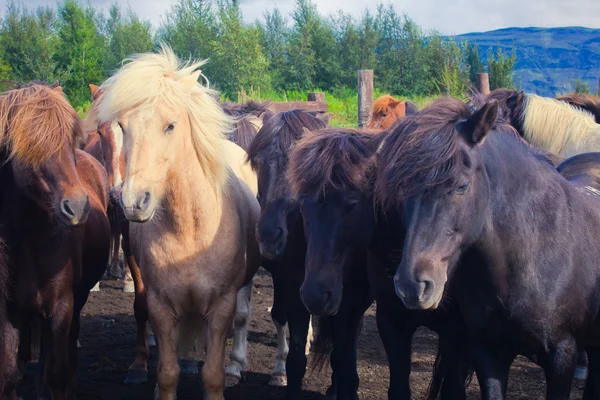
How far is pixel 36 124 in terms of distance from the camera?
429 cm

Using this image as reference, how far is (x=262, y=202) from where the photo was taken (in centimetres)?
475

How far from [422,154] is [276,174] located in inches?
65.1

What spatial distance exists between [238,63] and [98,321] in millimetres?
20111

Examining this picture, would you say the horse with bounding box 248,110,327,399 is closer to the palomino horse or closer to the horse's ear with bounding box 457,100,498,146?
the palomino horse

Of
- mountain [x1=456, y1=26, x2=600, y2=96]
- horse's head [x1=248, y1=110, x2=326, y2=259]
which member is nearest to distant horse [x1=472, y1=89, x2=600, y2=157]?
horse's head [x1=248, y1=110, x2=326, y2=259]

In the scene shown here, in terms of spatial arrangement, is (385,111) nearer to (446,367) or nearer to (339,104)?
(446,367)

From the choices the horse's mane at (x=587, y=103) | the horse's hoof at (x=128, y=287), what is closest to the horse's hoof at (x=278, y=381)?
the horse's hoof at (x=128, y=287)

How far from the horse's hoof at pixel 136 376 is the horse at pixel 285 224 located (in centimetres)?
141

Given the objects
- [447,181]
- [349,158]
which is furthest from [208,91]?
[447,181]

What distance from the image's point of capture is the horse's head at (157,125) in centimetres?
392

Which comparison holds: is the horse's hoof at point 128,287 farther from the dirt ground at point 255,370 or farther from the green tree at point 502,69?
the green tree at point 502,69

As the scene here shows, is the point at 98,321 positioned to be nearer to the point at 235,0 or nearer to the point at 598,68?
the point at 598,68

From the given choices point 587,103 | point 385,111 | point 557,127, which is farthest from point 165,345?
point 385,111

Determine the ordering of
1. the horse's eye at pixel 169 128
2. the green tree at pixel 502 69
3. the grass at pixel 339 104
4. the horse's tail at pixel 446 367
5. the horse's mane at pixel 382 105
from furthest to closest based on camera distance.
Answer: the green tree at pixel 502 69, the grass at pixel 339 104, the horse's mane at pixel 382 105, the horse's eye at pixel 169 128, the horse's tail at pixel 446 367
